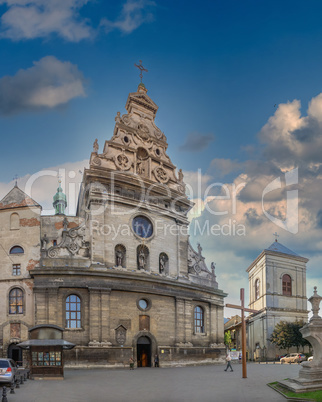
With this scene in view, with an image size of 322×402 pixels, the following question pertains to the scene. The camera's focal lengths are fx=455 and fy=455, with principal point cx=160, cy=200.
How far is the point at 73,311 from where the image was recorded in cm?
3762

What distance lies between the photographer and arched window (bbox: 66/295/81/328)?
123 ft

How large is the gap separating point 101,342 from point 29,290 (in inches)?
294

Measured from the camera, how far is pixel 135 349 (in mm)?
38875

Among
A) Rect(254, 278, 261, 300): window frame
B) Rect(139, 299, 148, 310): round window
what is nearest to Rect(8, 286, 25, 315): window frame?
Rect(139, 299, 148, 310): round window

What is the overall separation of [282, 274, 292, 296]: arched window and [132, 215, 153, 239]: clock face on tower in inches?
967

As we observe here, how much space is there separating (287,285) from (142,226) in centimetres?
2618

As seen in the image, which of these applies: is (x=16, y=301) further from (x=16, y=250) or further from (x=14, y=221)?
(x=14, y=221)

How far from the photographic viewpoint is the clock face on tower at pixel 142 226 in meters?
43.0

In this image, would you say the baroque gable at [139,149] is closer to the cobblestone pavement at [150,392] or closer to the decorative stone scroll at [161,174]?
the decorative stone scroll at [161,174]

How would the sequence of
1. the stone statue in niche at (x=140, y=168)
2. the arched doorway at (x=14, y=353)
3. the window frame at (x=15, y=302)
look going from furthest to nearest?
the stone statue in niche at (x=140, y=168) < the window frame at (x=15, y=302) < the arched doorway at (x=14, y=353)

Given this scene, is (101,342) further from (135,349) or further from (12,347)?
(12,347)

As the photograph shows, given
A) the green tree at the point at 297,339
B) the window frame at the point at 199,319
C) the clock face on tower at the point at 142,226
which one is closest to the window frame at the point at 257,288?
the green tree at the point at 297,339

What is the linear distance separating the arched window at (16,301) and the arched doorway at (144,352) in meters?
10.7

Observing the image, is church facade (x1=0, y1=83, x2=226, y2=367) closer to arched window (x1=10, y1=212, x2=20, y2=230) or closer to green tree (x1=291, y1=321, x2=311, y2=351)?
arched window (x1=10, y1=212, x2=20, y2=230)
